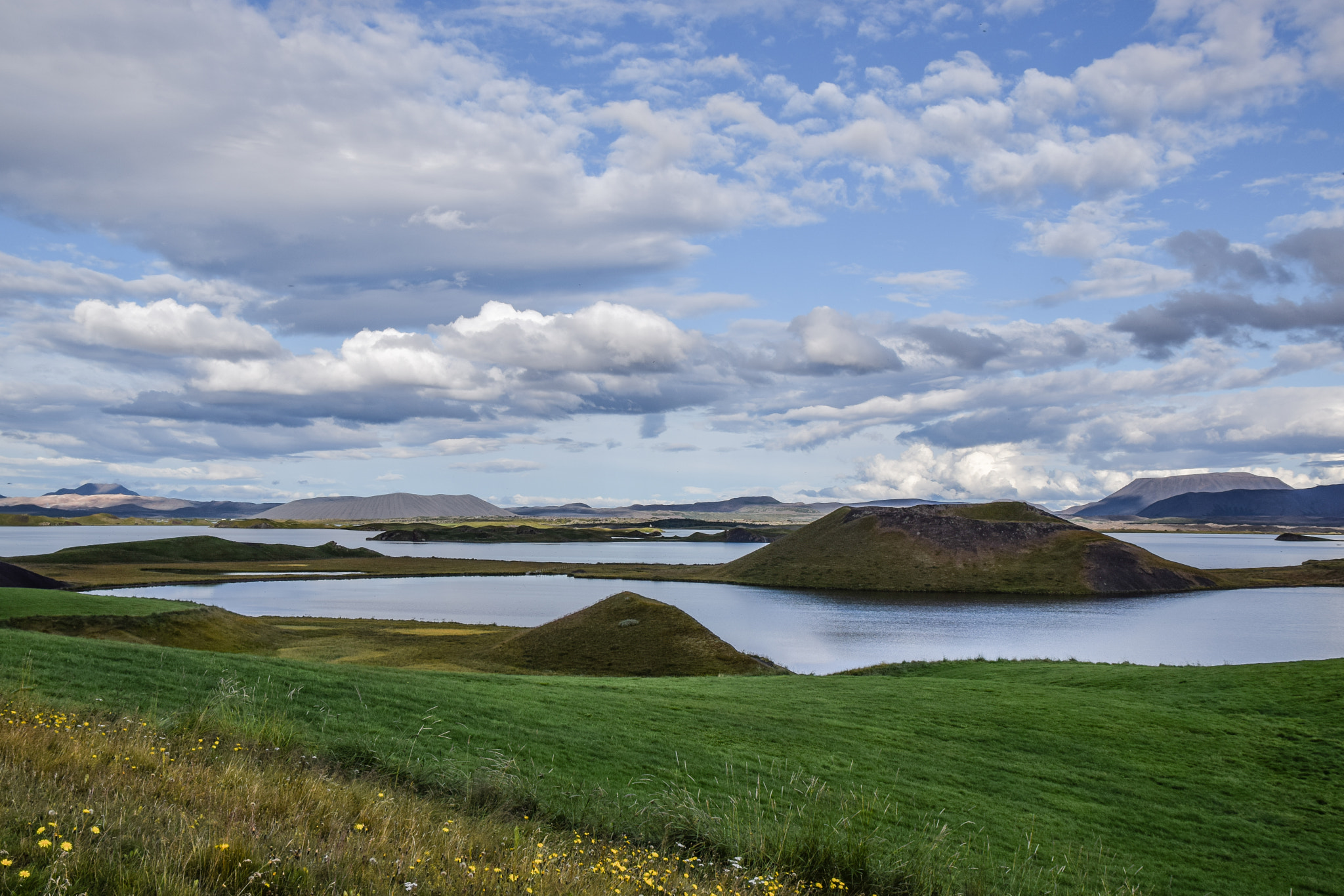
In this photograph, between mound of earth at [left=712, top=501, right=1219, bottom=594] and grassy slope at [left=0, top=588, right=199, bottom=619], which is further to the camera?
mound of earth at [left=712, top=501, right=1219, bottom=594]

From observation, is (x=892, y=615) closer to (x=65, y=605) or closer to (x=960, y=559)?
(x=960, y=559)

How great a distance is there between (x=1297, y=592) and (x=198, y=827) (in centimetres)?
12108

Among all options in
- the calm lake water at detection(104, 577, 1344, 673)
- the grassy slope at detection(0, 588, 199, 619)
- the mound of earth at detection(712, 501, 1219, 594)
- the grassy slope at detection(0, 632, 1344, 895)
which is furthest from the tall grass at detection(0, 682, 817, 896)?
the mound of earth at detection(712, 501, 1219, 594)

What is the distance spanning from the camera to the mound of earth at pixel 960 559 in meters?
97.6

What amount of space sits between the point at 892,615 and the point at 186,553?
11257 cm

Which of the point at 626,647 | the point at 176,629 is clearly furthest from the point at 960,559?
the point at 176,629

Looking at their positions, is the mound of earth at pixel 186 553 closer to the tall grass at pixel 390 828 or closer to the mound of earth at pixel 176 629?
the mound of earth at pixel 176 629

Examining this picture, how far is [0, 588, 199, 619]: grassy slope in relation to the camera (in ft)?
106

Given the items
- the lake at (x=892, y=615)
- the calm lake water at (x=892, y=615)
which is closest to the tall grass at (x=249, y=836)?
the lake at (x=892, y=615)

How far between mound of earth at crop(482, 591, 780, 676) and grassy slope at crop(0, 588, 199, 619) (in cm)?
1701

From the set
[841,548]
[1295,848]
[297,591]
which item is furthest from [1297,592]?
[297,591]

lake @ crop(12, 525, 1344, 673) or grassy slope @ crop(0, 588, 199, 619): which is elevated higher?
grassy slope @ crop(0, 588, 199, 619)

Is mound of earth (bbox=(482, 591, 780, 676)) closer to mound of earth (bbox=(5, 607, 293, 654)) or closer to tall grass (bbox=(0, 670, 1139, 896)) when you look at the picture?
mound of earth (bbox=(5, 607, 293, 654))

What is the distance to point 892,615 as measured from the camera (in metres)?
72.4
